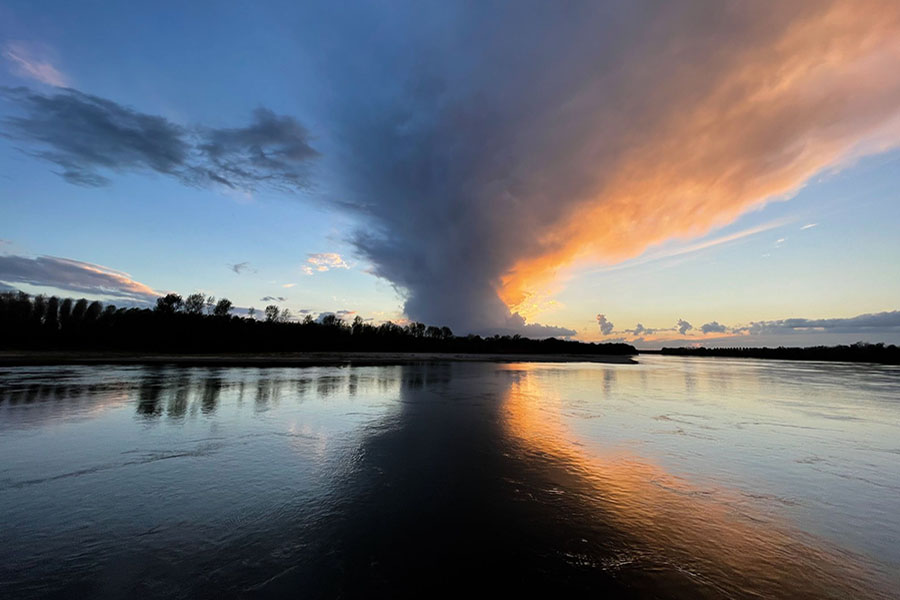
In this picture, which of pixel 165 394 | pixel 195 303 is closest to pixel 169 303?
pixel 195 303

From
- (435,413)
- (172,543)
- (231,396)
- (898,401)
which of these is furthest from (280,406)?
(898,401)

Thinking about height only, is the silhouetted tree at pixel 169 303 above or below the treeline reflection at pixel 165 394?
above

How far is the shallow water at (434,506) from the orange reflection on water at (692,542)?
0.12 ft

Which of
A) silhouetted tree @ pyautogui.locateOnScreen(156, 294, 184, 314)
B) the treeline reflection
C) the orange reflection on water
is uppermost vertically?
silhouetted tree @ pyautogui.locateOnScreen(156, 294, 184, 314)

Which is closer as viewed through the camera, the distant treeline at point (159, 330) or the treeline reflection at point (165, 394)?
the treeline reflection at point (165, 394)

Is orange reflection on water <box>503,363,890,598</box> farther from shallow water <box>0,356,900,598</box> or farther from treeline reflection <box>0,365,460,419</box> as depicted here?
treeline reflection <box>0,365,460,419</box>

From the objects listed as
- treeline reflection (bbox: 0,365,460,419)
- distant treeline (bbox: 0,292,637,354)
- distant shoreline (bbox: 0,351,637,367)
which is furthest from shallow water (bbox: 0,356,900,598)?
distant treeline (bbox: 0,292,637,354)

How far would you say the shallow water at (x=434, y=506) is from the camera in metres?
4.53

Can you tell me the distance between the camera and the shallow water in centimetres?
453

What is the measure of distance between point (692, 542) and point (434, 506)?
4.07 meters

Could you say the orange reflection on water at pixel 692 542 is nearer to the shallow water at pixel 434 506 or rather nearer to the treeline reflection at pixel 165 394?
the shallow water at pixel 434 506

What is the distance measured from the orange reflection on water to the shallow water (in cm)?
4

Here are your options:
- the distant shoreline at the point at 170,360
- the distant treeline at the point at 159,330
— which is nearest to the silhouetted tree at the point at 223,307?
the distant treeline at the point at 159,330

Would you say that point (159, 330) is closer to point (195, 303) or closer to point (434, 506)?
point (195, 303)
